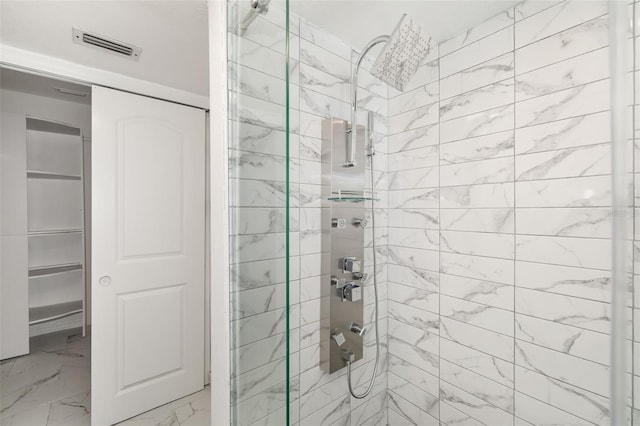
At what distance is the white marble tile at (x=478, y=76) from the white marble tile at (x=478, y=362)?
1174mm

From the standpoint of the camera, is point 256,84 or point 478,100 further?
point 478,100

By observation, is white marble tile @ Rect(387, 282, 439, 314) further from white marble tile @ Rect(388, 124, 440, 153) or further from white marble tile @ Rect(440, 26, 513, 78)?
white marble tile @ Rect(440, 26, 513, 78)

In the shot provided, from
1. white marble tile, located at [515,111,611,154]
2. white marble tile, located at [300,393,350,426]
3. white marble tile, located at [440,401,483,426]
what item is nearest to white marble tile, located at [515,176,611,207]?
white marble tile, located at [515,111,611,154]

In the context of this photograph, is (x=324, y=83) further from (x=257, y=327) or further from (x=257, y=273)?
(x=257, y=327)

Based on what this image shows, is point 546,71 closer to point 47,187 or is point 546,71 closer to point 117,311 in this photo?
point 117,311

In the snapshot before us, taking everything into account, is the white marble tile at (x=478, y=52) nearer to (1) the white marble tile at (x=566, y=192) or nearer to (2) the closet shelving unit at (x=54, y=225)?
(1) the white marble tile at (x=566, y=192)

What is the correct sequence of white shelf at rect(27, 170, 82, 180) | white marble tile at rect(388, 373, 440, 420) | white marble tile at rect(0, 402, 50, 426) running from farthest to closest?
white shelf at rect(27, 170, 82, 180) < white marble tile at rect(0, 402, 50, 426) < white marble tile at rect(388, 373, 440, 420)

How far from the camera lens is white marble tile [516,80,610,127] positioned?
3.01 ft

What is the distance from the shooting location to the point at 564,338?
3.25 ft

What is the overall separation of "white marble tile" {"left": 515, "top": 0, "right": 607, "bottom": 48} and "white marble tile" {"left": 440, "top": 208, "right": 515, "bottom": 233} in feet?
2.19

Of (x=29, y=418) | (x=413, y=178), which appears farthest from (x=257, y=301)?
(x=29, y=418)

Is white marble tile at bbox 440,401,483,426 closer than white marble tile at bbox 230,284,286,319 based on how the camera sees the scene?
No

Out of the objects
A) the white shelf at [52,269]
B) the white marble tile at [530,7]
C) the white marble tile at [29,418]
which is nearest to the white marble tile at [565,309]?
the white marble tile at [530,7]

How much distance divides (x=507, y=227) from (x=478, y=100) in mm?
564
